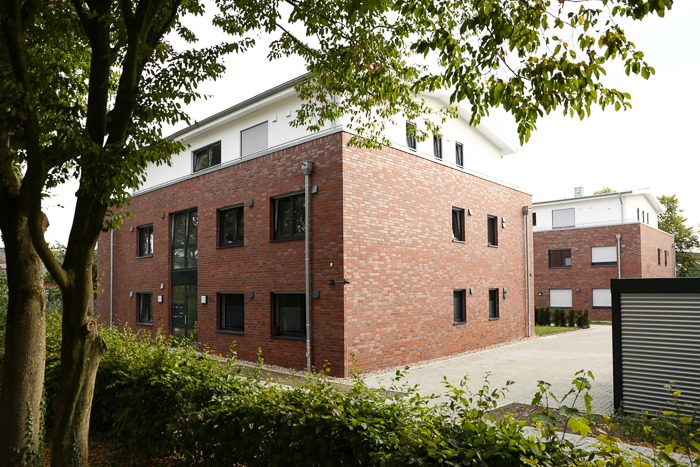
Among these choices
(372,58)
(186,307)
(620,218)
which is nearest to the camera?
(372,58)

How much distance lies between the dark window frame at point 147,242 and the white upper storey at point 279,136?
147 centimetres

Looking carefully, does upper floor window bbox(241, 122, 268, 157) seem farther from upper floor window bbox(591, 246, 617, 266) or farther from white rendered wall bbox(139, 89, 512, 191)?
upper floor window bbox(591, 246, 617, 266)

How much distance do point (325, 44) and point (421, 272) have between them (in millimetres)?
8177

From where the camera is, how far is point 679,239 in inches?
1601

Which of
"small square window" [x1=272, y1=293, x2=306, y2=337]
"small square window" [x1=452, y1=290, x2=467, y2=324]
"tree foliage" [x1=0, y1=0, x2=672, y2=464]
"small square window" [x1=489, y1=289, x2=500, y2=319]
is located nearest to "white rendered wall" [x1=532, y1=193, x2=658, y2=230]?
"small square window" [x1=489, y1=289, x2=500, y2=319]

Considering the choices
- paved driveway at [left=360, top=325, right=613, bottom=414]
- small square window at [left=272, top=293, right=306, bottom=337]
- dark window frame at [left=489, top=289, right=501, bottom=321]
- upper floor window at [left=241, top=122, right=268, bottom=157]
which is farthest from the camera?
dark window frame at [left=489, top=289, right=501, bottom=321]

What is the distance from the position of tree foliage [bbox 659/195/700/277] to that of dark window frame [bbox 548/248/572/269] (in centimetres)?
1510

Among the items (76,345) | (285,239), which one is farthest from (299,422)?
(285,239)

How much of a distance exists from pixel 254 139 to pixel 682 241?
38.4 meters

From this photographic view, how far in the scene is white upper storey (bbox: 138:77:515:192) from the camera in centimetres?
1367

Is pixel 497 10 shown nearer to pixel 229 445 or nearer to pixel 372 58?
pixel 372 58

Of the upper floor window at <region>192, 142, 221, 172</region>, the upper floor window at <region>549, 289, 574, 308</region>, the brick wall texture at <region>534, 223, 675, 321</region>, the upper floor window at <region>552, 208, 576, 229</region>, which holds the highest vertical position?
the upper floor window at <region>192, 142, 221, 172</region>

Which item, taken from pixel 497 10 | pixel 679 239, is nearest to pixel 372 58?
pixel 497 10

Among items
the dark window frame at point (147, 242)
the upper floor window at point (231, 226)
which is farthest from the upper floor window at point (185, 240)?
the dark window frame at point (147, 242)
